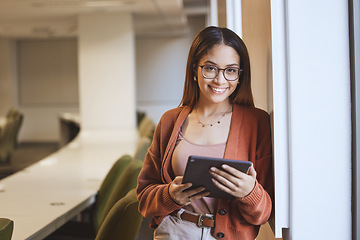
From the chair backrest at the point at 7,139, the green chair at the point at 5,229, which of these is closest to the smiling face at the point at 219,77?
the green chair at the point at 5,229

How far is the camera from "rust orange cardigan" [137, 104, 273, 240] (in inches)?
59.5

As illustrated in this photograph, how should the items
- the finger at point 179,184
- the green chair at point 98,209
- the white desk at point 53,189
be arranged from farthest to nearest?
the green chair at point 98,209 < the white desk at point 53,189 < the finger at point 179,184

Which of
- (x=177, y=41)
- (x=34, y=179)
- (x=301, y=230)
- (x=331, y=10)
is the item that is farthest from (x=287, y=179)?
(x=177, y=41)

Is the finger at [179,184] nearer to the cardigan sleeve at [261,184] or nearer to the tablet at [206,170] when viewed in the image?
the tablet at [206,170]

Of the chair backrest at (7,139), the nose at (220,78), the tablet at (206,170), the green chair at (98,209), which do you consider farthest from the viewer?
the chair backrest at (7,139)

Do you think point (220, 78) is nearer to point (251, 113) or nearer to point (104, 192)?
point (251, 113)

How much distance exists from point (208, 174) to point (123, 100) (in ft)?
24.4

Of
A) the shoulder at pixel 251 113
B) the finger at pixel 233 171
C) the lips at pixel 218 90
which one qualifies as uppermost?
the lips at pixel 218 90

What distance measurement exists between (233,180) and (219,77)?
36 cm

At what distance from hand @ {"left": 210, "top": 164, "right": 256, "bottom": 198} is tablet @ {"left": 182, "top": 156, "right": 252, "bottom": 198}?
15 mm

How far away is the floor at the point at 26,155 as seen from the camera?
28.3 feet

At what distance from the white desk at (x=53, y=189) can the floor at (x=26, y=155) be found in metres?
3.35

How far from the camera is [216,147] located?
1580mm

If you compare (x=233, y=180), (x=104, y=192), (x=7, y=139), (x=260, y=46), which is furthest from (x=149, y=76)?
(x=233, y=180)
